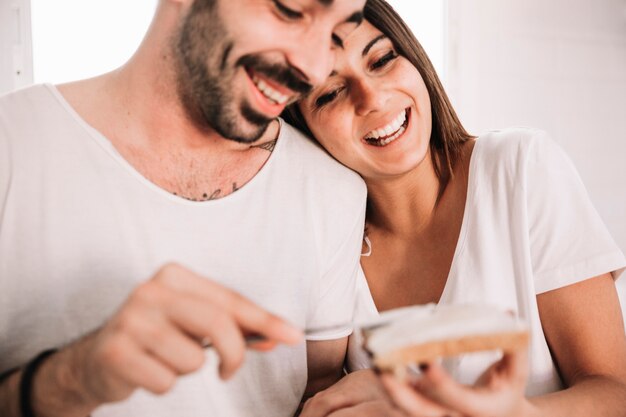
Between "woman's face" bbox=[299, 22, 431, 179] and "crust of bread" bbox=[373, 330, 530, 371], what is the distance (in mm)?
624

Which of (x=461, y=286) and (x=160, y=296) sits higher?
(x=160, y=296)

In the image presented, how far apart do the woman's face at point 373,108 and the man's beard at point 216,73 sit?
218 mm

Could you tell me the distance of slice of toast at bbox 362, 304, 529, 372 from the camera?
2.38ft

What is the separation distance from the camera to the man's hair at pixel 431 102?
1344 mm

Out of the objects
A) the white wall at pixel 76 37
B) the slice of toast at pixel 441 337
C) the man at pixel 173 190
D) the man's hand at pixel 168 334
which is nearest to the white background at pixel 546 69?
the white wall at pixel 76 37

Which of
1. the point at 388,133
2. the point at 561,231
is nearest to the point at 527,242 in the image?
the point at 561,231

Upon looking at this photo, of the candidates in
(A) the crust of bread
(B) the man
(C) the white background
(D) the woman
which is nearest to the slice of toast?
(A) the crust of bread

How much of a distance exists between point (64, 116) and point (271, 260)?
20.6 inches

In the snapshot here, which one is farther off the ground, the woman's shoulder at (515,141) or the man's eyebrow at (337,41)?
the man's eyebrow at (337,41)

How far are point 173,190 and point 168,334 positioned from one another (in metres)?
0.55

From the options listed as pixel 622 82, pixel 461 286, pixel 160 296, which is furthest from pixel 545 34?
pixel 160 296

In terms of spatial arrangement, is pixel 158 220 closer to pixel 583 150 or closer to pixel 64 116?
pixel 64 116

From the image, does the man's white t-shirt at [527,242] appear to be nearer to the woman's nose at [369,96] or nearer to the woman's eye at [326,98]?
the woman's nose at [369,96]

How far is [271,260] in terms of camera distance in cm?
124
